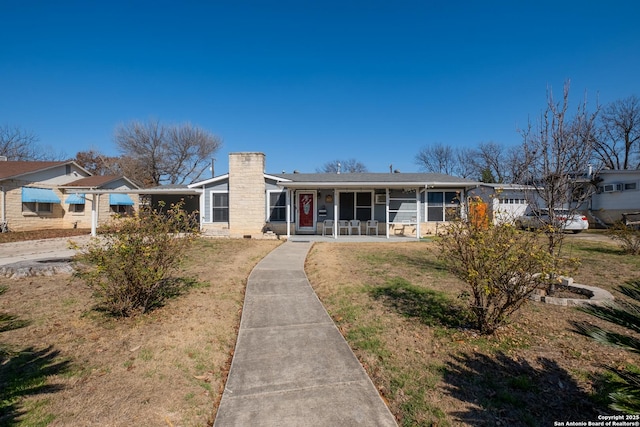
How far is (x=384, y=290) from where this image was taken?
6008mm

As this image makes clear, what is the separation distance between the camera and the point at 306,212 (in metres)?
16.4

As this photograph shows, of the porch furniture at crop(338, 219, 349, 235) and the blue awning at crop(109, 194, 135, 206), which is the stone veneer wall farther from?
the blue awning at crop(109, 194, 135, 206)

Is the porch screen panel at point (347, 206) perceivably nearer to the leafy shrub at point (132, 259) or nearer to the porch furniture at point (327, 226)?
the porch furniture at point (327, 226)

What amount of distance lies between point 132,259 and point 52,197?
65.5 feet

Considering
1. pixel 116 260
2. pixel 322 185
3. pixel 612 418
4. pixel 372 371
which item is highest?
pixel 322 185

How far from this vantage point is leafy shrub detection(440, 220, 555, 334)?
371 cm

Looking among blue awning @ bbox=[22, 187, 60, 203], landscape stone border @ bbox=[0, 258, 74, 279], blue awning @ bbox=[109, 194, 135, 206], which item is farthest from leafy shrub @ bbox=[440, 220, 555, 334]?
blue awning @ bbox=[109, 194, 135, 206]

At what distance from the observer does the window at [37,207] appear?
17.7 metres

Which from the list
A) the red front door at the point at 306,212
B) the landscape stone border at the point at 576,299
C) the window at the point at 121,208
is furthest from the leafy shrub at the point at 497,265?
the window at the point at 121,208

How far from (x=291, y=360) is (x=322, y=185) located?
11178 mm

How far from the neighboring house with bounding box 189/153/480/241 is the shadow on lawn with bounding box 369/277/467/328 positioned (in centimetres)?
985

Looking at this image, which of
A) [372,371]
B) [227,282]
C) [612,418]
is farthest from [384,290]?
[612,418]

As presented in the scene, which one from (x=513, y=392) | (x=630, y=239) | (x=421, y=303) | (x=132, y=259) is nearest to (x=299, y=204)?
(x=421, y=303)

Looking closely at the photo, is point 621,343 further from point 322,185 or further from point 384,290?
point 322,185
